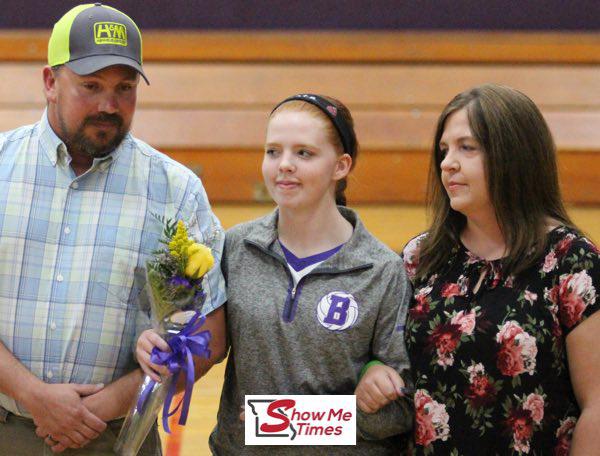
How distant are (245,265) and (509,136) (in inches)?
25.6

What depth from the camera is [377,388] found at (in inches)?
79.0

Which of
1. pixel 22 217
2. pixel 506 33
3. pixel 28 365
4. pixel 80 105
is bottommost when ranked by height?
pixel 28 365

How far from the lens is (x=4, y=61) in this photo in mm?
6527

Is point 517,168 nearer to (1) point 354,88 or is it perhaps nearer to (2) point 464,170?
(2) point 464,170

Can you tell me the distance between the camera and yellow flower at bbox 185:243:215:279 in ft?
6.36

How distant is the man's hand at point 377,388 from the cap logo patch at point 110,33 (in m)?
0.90

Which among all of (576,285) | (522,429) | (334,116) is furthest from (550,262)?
(334,116)

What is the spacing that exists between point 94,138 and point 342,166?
0.57 m

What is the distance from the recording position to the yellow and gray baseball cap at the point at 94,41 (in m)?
2.06

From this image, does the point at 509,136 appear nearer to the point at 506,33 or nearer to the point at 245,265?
the point at 245,265

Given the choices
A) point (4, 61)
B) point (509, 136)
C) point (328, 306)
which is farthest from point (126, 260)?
point (4, 61)

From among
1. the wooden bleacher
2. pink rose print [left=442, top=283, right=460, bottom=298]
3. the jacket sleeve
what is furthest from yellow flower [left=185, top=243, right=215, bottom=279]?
the wooden bleacher

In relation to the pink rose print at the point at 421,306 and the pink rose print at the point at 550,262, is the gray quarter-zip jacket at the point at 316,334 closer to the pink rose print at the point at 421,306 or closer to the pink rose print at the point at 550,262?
the pink rose print at the point at 421,306

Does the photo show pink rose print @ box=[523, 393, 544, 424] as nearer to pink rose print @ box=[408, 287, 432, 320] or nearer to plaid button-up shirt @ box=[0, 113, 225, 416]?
pink rose print @ box=[408, 287, 432, 320]
